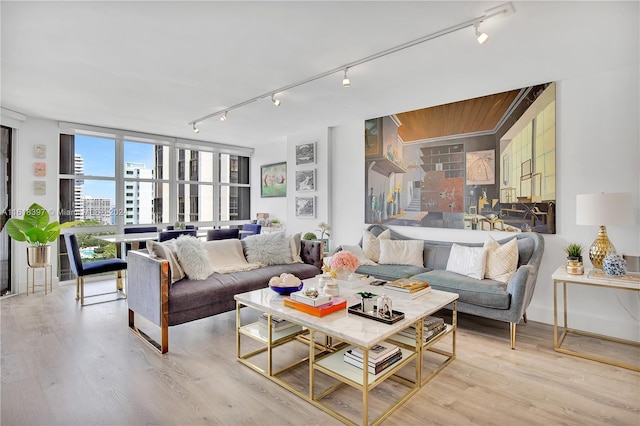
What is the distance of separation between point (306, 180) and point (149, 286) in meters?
3.26

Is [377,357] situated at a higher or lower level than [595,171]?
lower

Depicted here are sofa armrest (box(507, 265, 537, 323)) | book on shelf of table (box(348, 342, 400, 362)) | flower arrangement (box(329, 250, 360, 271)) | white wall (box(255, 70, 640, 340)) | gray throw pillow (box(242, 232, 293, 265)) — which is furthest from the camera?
gray throw pillow (box(242, 232, 293, 265))

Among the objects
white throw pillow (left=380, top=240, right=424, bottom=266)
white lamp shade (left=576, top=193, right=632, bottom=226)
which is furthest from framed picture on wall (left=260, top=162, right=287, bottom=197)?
white lamp shade (left=576, top=193, right=632, bottom=226)

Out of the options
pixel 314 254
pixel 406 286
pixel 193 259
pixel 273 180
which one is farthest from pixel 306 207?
pixel 406 286

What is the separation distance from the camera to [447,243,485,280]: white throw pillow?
3.41 meters

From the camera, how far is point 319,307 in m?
2.22

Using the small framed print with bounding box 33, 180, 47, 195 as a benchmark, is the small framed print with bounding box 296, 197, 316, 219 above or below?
below

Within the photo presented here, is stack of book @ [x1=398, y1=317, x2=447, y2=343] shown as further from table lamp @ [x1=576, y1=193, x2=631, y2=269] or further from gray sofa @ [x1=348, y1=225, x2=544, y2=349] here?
table lamp @ [x1=576, y1=193, x2=631, y2=269]

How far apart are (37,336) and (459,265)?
4199mm

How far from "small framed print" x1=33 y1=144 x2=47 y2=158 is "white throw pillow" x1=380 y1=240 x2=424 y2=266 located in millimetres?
5047

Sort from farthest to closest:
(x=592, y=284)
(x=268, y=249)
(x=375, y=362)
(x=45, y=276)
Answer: (x=45, y=276), (x=268, y=249), (x=592, y=284), (x=375, y=362)

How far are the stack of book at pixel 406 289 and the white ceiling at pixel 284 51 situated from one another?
1885 mm

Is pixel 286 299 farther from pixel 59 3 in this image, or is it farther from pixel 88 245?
pixel 88 245

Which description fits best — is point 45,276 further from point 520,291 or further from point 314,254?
point 520,291
